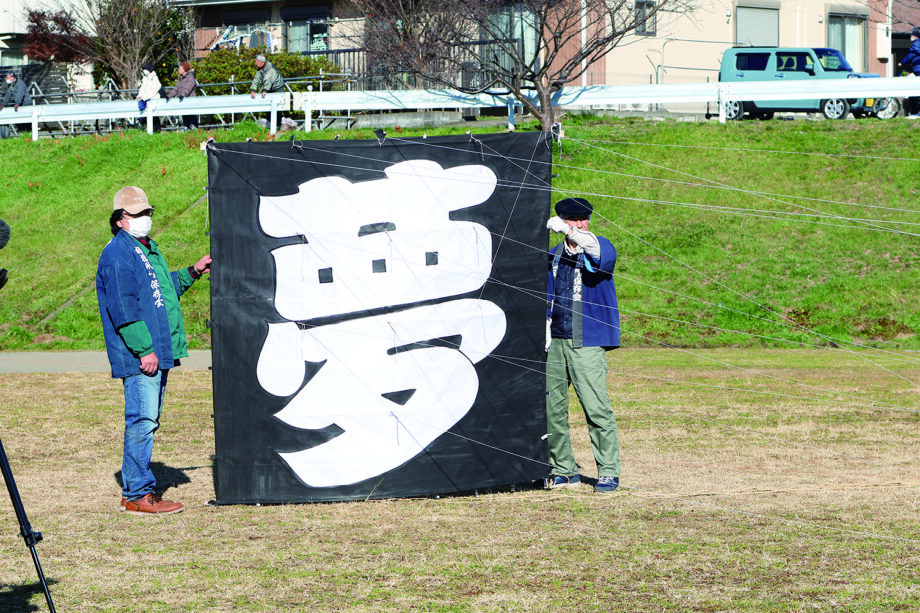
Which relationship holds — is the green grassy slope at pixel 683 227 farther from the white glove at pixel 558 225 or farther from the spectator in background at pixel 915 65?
the white glove at pixel 558 225

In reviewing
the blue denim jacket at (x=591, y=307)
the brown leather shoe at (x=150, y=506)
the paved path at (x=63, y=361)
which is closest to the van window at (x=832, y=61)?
the paved path at (x=63, y=361)

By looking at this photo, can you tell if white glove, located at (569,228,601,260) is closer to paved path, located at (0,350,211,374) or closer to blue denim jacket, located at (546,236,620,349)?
blue denim jacket, located at (546,236,620,349)

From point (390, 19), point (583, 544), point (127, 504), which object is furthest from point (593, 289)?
point (390, 19)

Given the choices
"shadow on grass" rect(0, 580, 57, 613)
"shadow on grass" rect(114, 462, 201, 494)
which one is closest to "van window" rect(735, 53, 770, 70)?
"shadow on grass" rect(114, 462, 201, 494)

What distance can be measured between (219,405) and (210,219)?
1194mm

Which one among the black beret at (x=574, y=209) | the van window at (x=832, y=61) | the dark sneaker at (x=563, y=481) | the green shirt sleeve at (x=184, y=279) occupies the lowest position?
the dark sneaker at (x=563, y=481)

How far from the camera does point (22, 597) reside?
5.11m

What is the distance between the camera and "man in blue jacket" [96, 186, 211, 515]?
6.79m

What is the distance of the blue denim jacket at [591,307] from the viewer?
23.9ft

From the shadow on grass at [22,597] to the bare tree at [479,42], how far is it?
16525mm

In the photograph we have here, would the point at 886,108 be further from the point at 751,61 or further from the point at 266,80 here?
the point at 266,80

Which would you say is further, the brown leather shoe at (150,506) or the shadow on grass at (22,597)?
the brown leather shoe at (150,506)

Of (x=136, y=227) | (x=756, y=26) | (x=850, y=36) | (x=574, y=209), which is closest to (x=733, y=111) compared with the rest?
(x=756, y=26)

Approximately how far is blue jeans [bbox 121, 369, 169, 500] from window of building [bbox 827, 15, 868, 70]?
116 ft
